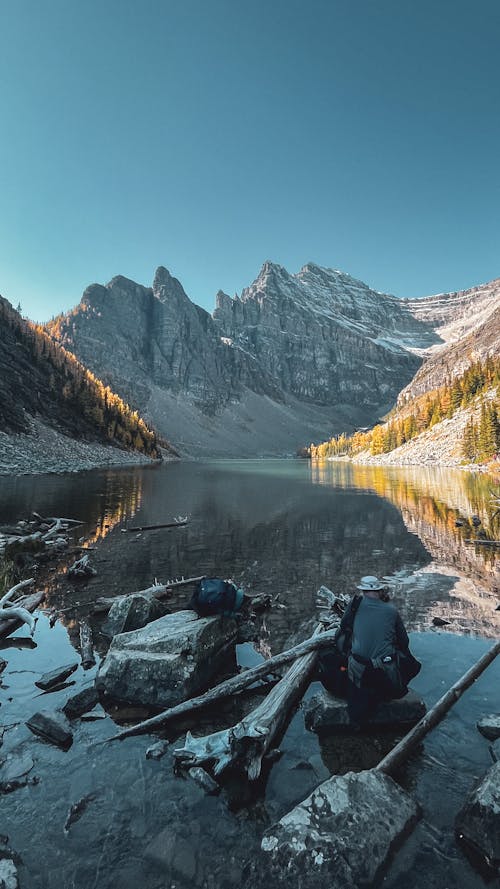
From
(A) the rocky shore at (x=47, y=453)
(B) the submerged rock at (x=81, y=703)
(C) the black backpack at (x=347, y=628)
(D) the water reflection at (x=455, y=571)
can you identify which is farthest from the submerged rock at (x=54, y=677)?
(A) the rocky shore at (x=47, y=453)

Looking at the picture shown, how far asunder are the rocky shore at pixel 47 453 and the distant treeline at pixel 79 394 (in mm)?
13635

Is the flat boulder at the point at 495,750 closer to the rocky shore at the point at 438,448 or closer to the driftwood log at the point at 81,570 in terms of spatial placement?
the driftwood log at the point at 81,570

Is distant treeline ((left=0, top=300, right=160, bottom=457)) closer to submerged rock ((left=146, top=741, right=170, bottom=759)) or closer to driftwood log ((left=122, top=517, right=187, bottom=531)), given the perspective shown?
driftwood log ((left=122, top=517, right=187, bottom=531))

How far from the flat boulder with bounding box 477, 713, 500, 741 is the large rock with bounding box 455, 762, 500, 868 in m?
2.27

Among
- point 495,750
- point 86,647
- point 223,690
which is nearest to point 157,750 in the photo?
point 223,690

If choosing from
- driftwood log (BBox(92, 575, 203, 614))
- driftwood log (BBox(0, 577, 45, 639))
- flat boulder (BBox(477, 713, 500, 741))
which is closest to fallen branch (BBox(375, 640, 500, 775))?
flat boulder (BBox(477, 713, 500, 741))

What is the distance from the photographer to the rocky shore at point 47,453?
67.5 meters

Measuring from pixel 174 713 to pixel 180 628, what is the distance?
6.66 ft

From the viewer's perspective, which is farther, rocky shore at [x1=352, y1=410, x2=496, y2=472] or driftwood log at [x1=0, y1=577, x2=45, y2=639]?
rocky shore at [x1=352, y1=410, x2=496, y2=472]

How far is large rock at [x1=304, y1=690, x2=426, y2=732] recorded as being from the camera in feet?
23.5

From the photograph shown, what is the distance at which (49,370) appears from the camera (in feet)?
410

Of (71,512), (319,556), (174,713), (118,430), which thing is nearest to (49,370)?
(118,430)

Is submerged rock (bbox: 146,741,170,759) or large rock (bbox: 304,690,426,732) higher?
large rock (bbox: 304,690,426,732)

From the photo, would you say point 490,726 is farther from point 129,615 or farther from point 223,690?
point 129,615
